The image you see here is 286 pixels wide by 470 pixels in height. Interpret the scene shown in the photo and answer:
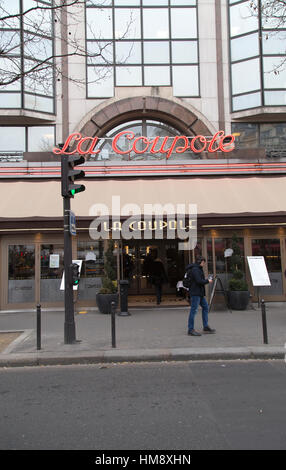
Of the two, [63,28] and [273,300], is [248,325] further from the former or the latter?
[63,28]

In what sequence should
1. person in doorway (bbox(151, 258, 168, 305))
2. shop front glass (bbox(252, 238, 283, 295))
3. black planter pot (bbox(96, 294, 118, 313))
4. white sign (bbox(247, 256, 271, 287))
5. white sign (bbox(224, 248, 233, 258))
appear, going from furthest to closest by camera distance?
person in doorway (bbox(151, 258, 168, 305)), shop front glass (bbox(252, 238, 283, 295)), white sign (bbox(224, 248, 233, 258)), white sign (bbox(247, 256, 271, 287)), black planter pot (bbox(96, 294, 118, 313))

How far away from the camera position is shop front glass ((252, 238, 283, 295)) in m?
13.1

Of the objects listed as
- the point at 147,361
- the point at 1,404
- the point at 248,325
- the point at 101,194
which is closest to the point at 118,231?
the point at 101,194

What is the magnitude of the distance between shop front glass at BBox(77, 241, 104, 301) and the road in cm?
618

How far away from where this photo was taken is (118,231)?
41.5ft

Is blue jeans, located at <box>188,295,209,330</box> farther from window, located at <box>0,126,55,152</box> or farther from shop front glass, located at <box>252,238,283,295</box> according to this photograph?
window, located at <box>0,126,55,152</box>

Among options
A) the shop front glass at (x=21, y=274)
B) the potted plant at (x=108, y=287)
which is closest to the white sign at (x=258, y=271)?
the potted plant at (x=108, y=287)

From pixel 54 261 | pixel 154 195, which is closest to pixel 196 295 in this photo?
pixel 154 195

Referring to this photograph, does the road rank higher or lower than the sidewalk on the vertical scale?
lower

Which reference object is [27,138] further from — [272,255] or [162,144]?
[272,255]

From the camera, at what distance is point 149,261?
55.9 feet

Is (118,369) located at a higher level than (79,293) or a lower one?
lower

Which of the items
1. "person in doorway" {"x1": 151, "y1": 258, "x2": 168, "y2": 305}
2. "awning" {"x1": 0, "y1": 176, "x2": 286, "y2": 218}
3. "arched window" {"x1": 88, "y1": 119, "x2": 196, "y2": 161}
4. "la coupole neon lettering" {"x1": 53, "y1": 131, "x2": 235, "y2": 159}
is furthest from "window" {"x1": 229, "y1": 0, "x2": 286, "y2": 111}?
"person in doorway" {"x1": 151, "y1": 258, "x2": 168, "y2": 305}
